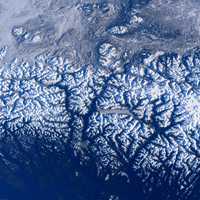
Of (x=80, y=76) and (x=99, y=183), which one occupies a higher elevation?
(x=80, y=76)

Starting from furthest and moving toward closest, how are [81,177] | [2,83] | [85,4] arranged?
1. [85,4]
2. [2,83]
3. [81,177]

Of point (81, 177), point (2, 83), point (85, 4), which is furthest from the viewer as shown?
point (85, 4)

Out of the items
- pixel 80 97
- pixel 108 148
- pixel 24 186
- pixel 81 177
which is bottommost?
pixel 24 186

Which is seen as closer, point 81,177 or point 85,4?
point 81,177

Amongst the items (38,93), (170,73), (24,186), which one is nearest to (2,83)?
(38,93)

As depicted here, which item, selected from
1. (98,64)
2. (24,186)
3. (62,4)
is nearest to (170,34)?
(98,64)

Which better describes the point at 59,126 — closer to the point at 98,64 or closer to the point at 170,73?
the point at 98,64
